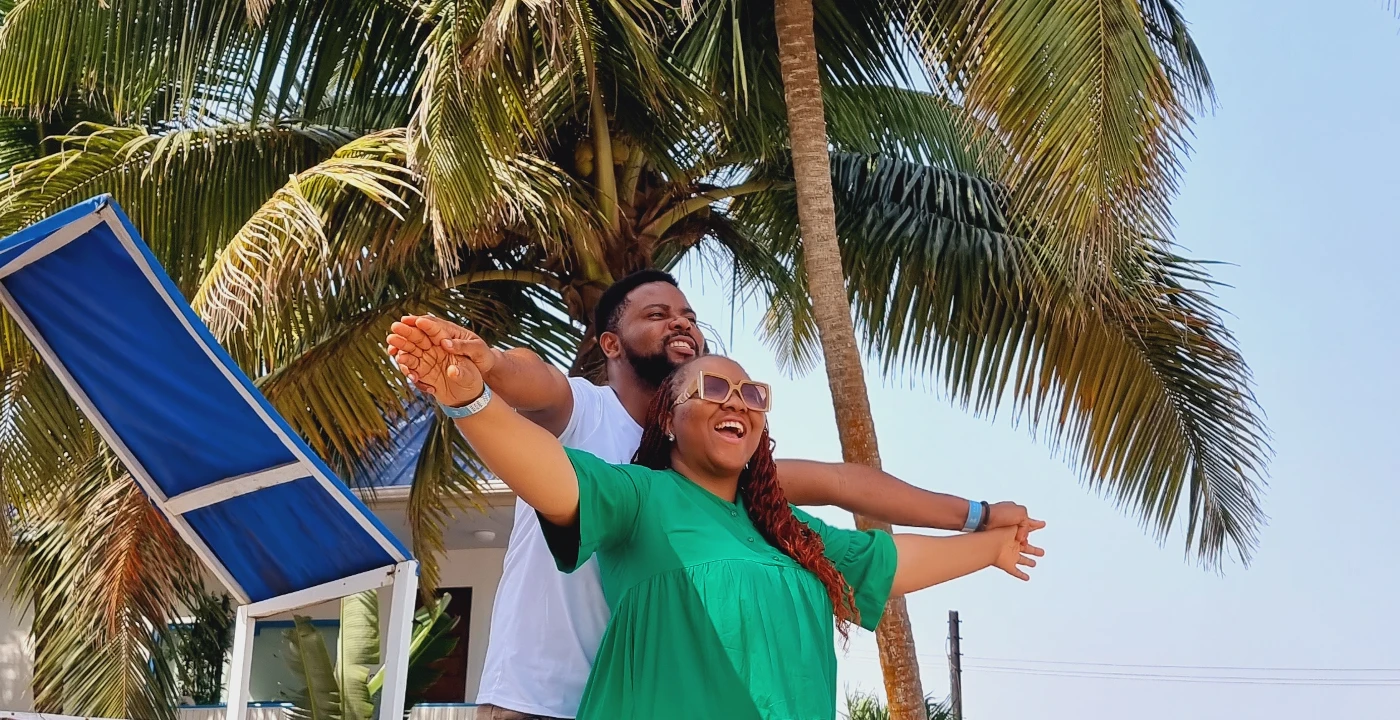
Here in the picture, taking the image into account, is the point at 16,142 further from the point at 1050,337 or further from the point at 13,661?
the point at 1050,337

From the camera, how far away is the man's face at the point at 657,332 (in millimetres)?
3410

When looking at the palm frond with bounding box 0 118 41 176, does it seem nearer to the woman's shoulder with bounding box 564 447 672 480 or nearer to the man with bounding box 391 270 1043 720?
the man with bounding box 391 270 1043 720

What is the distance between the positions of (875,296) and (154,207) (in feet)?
15.7

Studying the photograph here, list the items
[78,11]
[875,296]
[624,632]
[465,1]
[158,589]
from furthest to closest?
[875,296] < [158,589] < [78,11] < [465,1] < [624,632]

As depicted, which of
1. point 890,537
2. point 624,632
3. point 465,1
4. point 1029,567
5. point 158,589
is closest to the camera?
point 624,632

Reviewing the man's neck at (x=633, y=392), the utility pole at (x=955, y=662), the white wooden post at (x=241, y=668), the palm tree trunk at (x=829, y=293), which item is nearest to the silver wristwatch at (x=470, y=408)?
the man's neck at (x=633, y=392)

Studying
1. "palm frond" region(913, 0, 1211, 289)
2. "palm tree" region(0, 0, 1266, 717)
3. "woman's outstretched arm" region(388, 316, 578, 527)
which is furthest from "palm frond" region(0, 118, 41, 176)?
"woman's outstretched arm" region(388, 316, 578, 527)

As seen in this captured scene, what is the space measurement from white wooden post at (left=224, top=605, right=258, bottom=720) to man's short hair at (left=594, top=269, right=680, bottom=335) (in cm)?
194

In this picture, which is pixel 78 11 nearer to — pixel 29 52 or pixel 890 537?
pixel 29 52

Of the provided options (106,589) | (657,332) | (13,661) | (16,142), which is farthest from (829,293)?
(13,661)

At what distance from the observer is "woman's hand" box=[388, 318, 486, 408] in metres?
2.34

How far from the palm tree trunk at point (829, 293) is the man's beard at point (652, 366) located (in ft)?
10.3

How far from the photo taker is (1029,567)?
3.60 m

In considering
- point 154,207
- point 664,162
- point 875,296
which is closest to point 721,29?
point 664,162
